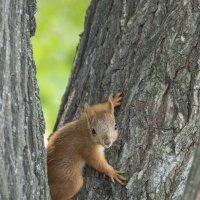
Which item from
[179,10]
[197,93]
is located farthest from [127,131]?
[179,10]

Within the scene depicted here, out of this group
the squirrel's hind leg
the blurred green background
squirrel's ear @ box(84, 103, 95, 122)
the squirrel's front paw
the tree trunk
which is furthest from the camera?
the blurred green background

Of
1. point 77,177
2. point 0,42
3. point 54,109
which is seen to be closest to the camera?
point 0,42

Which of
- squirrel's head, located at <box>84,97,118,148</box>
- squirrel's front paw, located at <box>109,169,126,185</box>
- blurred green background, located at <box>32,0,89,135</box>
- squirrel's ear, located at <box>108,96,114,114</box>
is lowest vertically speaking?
squirrel's front paw, located at <box>109,169,126,185</box>

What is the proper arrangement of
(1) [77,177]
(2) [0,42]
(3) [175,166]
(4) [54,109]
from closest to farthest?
(2) [0,42], (3) [175,166], (1) [77,177], (4) [54,109]

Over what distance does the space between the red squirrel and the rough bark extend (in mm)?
61

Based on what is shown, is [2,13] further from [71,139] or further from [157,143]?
[71,139]

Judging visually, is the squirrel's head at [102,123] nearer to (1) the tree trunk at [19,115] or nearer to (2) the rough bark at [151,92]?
(2) the rough bark at [151,92]

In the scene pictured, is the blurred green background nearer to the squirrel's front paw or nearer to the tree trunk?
the squirrel's front paw

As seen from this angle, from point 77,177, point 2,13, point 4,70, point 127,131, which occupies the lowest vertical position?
point 77,177

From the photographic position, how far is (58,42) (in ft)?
24.9

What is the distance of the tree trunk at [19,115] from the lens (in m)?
3.35

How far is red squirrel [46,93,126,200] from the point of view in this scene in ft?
13.9

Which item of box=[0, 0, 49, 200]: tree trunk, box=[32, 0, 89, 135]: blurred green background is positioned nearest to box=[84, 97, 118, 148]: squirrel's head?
box=[0, 0, 49, 200]: tree trunk

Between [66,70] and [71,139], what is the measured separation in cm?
300
